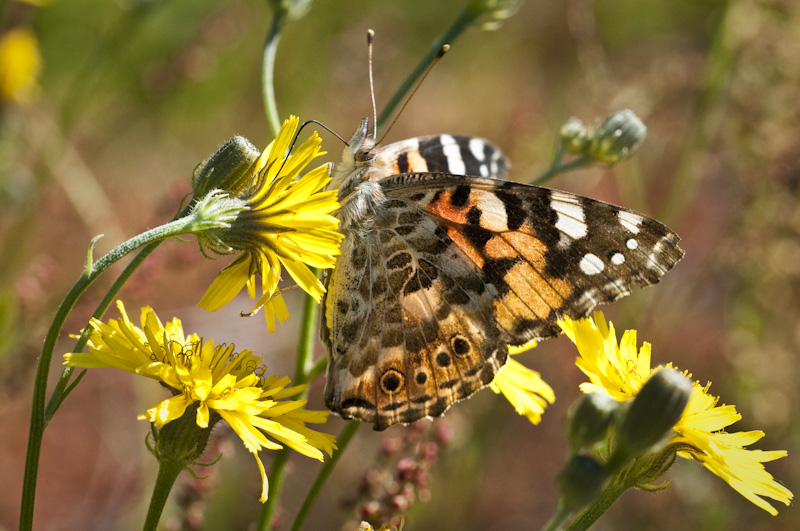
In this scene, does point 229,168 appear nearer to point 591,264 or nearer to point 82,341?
point 82,341

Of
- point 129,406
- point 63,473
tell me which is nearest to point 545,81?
point 129,406

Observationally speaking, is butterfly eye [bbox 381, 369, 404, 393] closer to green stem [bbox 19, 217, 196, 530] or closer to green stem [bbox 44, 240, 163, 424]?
green stem [bbox 44, 240, 163, 424]

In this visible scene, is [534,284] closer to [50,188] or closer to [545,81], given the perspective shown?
[50,188]

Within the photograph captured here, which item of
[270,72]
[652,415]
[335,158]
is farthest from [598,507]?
[335,158]

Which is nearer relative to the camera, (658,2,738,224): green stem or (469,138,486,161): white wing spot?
(469,138,486,161): white wing spot

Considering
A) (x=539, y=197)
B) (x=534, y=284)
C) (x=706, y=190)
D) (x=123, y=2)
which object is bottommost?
(x=706, y=190)

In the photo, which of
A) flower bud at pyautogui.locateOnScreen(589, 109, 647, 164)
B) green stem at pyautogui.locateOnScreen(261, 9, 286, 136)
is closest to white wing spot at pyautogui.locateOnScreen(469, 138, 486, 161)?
flower bud at pyautogui.locateOnScreen(589, 109, 647, 164)
